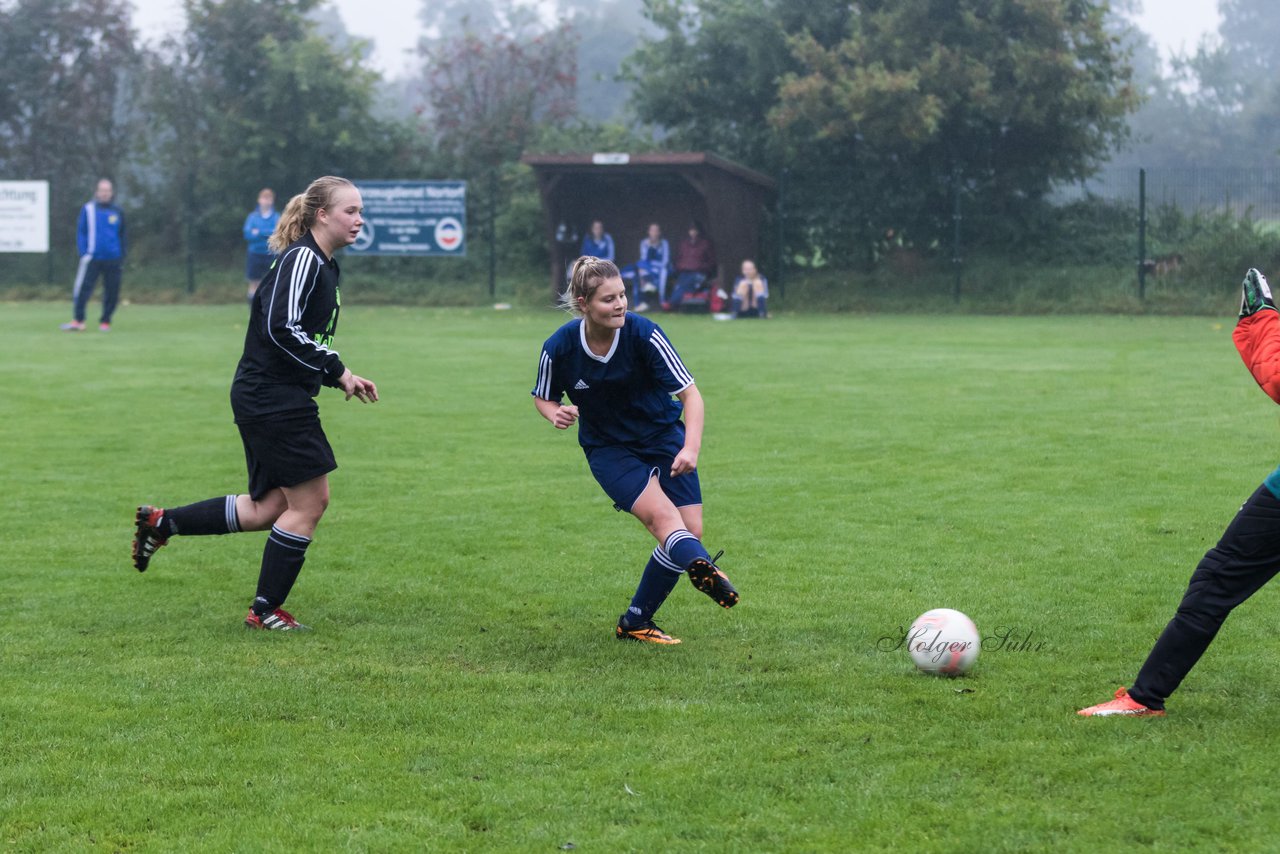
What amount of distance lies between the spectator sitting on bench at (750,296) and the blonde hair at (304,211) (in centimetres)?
2000

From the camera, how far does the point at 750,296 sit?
85.7 ft

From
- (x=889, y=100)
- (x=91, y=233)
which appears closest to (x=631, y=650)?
(x=91, y=233)

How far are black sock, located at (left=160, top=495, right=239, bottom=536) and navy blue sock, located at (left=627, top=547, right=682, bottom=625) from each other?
181 cm

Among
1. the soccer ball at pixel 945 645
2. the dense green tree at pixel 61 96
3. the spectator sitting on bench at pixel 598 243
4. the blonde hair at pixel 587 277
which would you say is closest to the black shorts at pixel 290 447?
the blonde hair at pixel 587 277

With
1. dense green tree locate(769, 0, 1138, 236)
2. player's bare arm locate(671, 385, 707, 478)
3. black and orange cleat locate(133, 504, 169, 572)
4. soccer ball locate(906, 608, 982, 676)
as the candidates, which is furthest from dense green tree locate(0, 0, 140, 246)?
soccer ball locate(906, 608, 982, 676)

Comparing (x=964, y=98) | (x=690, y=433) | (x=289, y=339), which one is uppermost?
(x=964, y=98)

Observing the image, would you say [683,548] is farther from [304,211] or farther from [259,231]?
[259,231]

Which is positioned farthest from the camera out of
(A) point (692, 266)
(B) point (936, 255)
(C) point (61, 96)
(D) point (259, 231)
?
(C) point (61, 96)

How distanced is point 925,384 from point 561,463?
17.6 feet

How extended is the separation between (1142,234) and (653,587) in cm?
2372

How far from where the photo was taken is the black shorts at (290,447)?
5.99 meters

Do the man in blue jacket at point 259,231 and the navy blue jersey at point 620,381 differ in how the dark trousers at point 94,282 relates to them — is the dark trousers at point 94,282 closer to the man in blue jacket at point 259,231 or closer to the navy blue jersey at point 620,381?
the man in blue jacket at point 259,231

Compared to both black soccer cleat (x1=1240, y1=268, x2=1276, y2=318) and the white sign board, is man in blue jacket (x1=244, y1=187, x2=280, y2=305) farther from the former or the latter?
black soccer cleat (x1=1240, y1=268, x2=1276, y2=318)

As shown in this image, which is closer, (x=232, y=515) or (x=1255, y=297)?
(x=1255, y=297)
